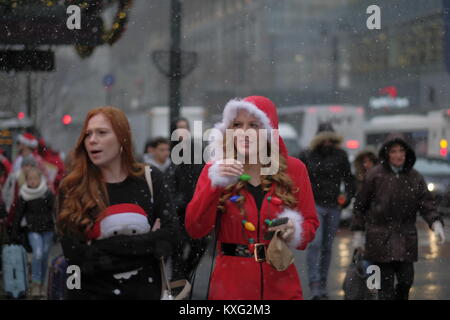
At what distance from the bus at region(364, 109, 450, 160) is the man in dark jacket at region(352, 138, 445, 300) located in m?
3.67

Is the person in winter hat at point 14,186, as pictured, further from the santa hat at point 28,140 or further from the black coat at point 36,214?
the santa hat at point 28,140

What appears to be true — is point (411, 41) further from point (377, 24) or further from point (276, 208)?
point (276, 208)

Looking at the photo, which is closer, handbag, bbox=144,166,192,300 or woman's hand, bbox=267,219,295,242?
woman's hand, bbox=267,219,295,242

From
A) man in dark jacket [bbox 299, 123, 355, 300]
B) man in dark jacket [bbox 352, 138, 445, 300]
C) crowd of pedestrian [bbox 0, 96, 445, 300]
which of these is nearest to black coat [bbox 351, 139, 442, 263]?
man in dark jacket [bbox 352, 138, 445, 300]

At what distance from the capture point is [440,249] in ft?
24.3

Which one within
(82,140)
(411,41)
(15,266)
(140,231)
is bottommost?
(15,266)

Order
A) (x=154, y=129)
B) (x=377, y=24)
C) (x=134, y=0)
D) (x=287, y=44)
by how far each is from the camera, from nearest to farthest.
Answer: (x=377, y=24)
(x=134, y=0)
(x=154, y=129)
(x=287, y=44)

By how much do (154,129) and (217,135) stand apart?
2298cm

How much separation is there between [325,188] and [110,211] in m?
4.41

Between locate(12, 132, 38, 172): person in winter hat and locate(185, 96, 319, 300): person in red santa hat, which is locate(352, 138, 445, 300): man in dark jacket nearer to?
locate(185, 96, 319, 300): person in red santa hat

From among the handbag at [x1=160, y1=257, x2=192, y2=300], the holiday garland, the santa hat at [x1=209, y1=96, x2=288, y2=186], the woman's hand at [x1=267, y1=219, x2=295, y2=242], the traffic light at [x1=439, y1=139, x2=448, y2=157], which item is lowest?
the handbag at [x1=160, y1=257, x2=192, y2=300]

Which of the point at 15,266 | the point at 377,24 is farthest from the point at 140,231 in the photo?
the point at 15,266

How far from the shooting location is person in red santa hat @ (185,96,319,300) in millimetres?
3992

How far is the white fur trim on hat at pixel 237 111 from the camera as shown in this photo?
4.23 meters
